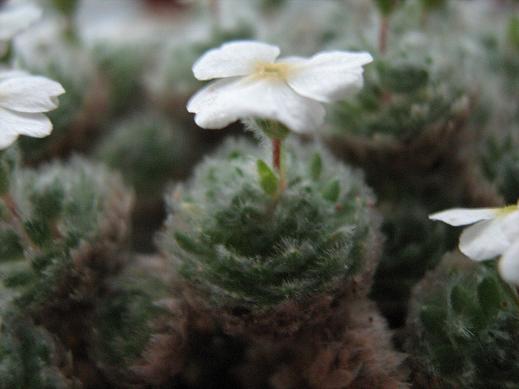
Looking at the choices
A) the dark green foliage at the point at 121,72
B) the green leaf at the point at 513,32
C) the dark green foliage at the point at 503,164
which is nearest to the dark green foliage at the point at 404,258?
the dark green foliage at the point at 503,164

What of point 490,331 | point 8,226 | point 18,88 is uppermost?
point 18,88

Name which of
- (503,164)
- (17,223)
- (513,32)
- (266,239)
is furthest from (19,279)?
(513,32)

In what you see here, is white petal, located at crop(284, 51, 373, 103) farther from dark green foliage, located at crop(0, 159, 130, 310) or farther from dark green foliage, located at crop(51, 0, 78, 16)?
dark green foliage, located at crop(51, 0, 78, 16)

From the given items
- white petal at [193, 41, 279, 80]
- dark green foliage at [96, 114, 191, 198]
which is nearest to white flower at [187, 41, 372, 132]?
white petal at [193, 41, 279, 80]

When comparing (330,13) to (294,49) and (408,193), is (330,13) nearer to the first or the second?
(294,49)

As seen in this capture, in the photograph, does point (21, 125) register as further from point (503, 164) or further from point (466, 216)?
point (503, 164)

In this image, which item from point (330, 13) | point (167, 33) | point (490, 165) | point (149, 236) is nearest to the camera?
point (490, 165)

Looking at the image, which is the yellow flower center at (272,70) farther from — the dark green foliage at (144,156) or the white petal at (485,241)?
the dark green foliage at (144,156)

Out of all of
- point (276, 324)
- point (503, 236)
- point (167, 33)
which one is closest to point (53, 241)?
point (276, 324)
